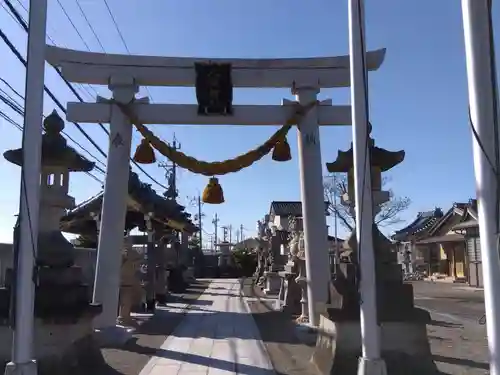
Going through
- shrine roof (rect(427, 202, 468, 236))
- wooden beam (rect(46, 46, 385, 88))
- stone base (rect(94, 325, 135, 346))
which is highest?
wooden beam (rect(46, 46, 385, 88))

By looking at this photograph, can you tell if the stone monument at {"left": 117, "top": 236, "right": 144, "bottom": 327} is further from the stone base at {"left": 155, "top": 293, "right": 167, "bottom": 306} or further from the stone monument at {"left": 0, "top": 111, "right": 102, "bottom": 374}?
the stone monument at {"left": 0, "top": 111, "right": 102, "bottom": 374}

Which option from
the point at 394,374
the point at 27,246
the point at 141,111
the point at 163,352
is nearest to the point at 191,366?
the point at 163,352

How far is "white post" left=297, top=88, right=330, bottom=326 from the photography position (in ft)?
33.9

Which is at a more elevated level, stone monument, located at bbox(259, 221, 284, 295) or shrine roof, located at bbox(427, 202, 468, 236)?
shrine roof, located at bbox(427, 202, 468, 236)

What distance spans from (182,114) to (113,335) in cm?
432

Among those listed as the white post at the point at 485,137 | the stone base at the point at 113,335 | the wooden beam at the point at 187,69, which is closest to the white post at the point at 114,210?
the stone base at the point at 113,335

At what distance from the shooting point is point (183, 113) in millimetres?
10352

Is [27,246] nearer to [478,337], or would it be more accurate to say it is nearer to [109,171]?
[109,171]

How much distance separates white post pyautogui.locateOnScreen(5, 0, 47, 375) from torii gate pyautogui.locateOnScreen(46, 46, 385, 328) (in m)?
4.74

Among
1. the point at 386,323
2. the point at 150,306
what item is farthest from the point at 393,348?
the point at 150,306

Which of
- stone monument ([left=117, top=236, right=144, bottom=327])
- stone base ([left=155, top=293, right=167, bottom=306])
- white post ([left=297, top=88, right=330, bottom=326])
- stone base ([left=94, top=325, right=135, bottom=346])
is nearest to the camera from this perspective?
stone base ([left=94, top=325, right=135, bottom=346])

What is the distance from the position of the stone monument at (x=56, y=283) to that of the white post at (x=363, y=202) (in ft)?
10.9

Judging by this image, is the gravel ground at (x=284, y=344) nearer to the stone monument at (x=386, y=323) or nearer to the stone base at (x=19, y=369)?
the stone monument at (x=386, y=323)

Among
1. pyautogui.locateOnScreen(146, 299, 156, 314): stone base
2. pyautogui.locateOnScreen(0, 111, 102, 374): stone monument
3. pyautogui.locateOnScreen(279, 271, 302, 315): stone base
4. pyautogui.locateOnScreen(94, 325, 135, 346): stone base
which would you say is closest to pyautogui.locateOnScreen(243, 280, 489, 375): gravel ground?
pyautogui.locateOnScreen(279, 271, 302, 315): stone base
